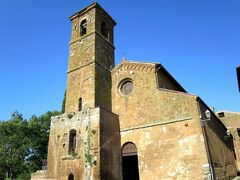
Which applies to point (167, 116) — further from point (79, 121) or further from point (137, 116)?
point (79, 121)

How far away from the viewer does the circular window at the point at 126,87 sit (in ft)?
59.1

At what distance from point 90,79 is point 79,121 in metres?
3.39

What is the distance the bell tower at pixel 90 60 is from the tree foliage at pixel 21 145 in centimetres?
1943

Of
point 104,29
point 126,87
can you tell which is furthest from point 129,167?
point 104,29

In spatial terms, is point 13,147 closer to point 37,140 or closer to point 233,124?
point 37,140

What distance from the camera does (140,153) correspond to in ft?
50.6

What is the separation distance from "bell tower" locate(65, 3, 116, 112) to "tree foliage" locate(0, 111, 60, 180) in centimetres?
1943

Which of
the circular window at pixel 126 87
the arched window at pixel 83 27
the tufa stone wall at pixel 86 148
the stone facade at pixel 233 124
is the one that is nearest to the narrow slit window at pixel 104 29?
the arched window at pixel 83 27

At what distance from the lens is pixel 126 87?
60.0ft

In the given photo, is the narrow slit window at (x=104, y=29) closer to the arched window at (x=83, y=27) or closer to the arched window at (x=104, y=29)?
the arched window at (x=104, y=29)

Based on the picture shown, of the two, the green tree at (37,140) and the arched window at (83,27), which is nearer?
the arched window at (83,27)

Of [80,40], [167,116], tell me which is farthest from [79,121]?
[80,40]

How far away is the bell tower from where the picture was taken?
16891 millimetres

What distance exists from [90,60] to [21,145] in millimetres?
21921
